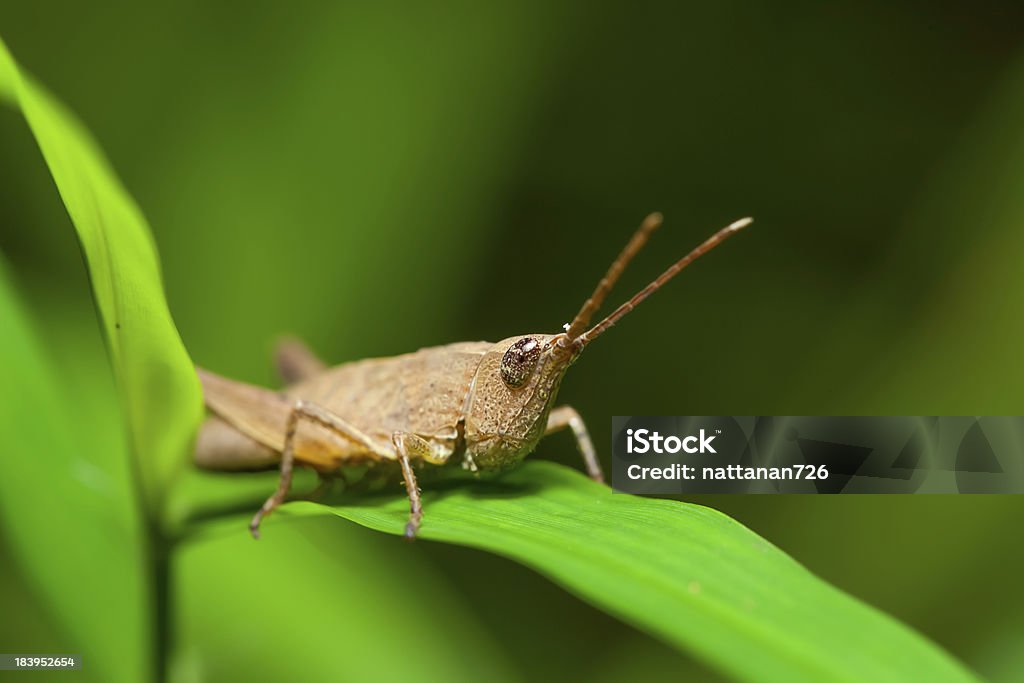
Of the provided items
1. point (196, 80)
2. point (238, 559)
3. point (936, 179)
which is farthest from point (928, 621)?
point (196, 80)

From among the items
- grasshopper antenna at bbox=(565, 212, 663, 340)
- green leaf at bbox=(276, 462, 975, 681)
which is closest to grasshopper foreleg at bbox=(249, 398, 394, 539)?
green leaf at bbox=(276, 462, 975, 681)

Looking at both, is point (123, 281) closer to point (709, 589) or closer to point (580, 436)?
point (709, 589)

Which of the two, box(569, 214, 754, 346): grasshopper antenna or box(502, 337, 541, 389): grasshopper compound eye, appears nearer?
box(569, 214, 754, 346): grasshopper antenna

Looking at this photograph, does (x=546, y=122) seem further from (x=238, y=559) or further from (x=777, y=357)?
(x=238, y=559)

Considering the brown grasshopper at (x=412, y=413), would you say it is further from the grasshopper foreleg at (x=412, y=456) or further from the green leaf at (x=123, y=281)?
the green leaf at (x=123, y=281)

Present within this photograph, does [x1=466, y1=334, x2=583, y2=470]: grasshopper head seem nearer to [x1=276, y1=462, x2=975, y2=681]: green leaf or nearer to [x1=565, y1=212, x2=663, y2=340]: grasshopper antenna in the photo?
[x1=565, y1=212, x2=663, y2=340]: grasshopper antenna

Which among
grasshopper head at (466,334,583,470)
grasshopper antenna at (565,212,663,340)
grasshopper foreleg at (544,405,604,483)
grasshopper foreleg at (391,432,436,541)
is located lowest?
grasshopper foreleg at (544,405,604,483)

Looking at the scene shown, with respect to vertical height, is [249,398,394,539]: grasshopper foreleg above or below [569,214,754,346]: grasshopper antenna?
below

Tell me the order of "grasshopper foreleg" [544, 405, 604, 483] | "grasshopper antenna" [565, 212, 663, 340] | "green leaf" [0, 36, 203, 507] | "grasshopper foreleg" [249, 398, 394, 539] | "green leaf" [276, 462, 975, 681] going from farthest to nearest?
"grasshopper foreleg" [544, 405, 604, 483] < "grasshopper foreleg" [249, 398, 394, 539] < "grasshopper antenna" [565, 212, 663, 340] < "green leaf" [0, 36, 203, 507] < "green leaf" [276, 462, 975, 681]
